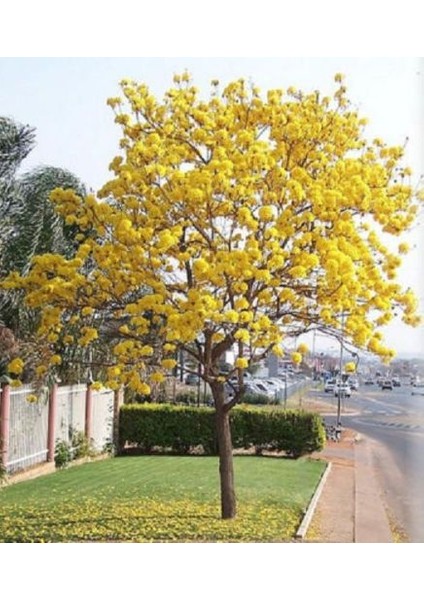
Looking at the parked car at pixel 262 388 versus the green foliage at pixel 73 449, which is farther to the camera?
the green foliage at pixel 73 449

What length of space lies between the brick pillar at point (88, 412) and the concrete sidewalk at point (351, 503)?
4.45ft

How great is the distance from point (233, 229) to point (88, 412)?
162 centimetres

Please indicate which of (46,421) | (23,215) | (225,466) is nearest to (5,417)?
(46,421)

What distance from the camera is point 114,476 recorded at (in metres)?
4.96

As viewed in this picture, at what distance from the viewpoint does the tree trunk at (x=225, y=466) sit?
4.71 metres

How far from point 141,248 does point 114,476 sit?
134 cm

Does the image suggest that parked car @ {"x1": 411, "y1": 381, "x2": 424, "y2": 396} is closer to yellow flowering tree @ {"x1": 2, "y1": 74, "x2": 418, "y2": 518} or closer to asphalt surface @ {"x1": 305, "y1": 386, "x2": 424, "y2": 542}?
asphalt surface @ {"x1": 305, "y1": 386, "x2": 424, "y2": 542}

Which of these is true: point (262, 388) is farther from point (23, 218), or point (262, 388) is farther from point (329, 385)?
point (23, 218)

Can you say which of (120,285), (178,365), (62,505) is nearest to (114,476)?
(62,505)

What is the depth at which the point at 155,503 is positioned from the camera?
186 inches

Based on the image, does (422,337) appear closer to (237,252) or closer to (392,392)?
(392,392)

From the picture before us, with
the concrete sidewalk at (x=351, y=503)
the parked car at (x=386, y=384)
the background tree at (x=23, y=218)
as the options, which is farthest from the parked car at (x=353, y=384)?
the background tree at (x=23, y=218)

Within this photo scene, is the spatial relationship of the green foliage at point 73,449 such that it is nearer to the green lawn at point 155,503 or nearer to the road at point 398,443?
the green lawn at point 155,503
